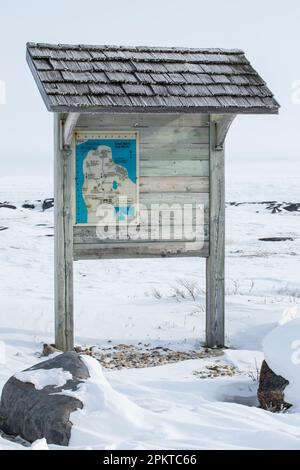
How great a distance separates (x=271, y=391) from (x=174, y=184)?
12.1 feet

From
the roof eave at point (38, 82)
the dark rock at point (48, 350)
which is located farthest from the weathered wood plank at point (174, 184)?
the dark rock at point (48, 350)

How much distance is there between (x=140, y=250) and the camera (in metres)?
10.1

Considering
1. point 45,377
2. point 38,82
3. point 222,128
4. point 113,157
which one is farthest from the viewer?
point 222,128

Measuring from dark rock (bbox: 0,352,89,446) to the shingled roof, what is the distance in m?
3.44

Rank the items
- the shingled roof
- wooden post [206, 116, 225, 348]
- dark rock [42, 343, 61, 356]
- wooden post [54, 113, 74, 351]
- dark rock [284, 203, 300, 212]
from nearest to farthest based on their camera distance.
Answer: the shingled roof
dark rock [42, 343, 61, 356]
wooden post [54, 113, 74, 351]
wooden post [206, 116, 225, 348]
dark rock [284, 203, 300, 212]

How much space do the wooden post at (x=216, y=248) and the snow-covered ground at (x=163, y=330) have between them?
1.06 feet

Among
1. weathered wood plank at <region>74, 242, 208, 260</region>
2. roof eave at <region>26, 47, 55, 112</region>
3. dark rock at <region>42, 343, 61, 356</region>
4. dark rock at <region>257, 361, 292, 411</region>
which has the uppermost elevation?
Answer: roof eave at <region>26, 47, 55, 112</region>

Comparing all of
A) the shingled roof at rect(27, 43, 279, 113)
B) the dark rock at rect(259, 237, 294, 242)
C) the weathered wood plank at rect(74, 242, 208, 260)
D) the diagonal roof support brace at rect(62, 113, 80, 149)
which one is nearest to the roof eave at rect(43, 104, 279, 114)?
the shingled roof at rect(27, 43, 279, 113)

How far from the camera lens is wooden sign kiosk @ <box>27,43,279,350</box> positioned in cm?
963

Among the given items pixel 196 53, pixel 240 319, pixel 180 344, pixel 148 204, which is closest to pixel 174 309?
pixel 240 319

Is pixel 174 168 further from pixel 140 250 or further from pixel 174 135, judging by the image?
pixel 140 250

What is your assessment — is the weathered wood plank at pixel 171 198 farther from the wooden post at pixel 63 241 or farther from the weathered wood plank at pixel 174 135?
the wooden post at pixel 63 241

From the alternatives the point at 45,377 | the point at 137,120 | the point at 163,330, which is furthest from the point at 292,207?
the point at 45,377

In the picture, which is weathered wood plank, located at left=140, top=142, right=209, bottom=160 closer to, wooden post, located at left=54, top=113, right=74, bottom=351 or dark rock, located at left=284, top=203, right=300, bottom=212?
wooden post, located at left=54, top=113, right=74, bottom=351
